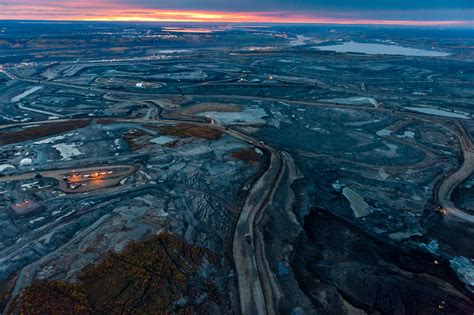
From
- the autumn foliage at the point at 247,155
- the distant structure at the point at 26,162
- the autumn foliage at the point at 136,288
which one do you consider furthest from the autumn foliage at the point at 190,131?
the autumn foliage at the point at 136,288

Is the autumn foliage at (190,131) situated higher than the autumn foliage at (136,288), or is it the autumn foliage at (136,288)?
the autumn foliage at (136,288)

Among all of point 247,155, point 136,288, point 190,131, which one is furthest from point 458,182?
point 136,288

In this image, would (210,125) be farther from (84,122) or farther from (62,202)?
(62,202)

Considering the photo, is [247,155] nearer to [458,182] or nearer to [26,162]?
[458,182]

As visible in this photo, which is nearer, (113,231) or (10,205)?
(113,231)

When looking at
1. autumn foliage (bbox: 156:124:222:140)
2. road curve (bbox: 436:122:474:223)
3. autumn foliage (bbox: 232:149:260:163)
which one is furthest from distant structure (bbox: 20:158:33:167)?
road curve (bbox: 436:122:474:223)

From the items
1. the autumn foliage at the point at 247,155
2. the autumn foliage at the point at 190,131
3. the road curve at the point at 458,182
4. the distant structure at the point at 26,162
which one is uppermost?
the road curve at the point at 458,182

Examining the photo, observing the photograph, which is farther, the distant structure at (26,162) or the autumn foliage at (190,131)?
the autumn foliage at (190,131)

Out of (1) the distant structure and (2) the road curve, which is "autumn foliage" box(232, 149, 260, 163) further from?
(1) the distant structure

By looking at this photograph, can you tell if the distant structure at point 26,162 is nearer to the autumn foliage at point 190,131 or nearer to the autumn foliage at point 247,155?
the autumn foliage at point 190,131

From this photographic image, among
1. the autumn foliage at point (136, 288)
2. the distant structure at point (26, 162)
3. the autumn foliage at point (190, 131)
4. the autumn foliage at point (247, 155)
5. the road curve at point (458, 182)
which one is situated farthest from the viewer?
the autumn foliage at point (190, 131)

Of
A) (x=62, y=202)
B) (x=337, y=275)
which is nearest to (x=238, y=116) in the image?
(x=62, y=202)
